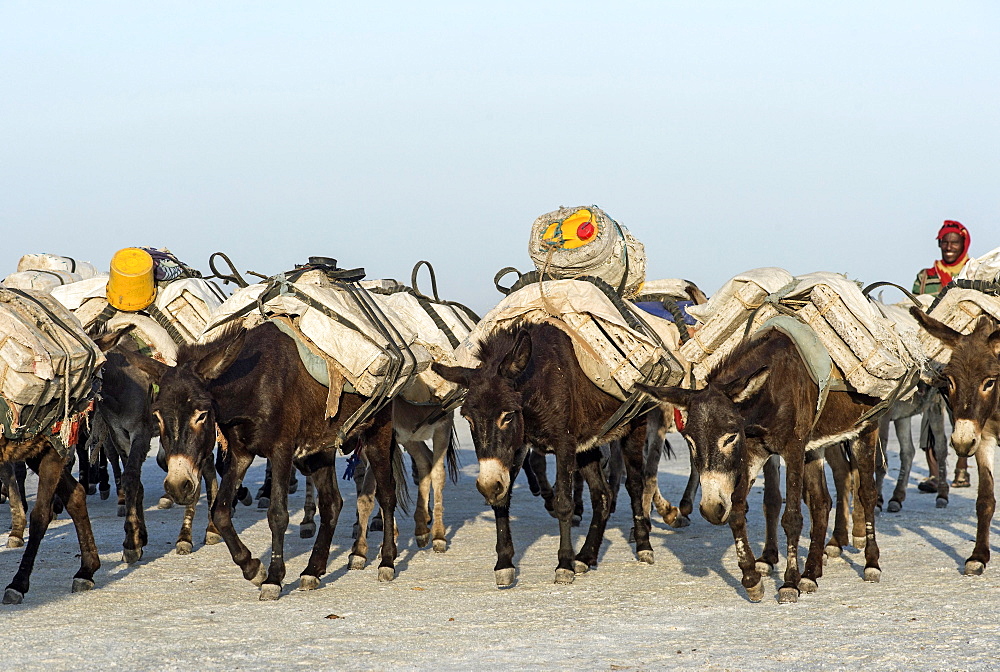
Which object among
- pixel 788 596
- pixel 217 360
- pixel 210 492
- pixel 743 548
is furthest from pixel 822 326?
pixel 210 492

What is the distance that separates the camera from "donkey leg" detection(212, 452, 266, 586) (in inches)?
320

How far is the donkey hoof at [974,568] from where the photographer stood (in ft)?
28.3

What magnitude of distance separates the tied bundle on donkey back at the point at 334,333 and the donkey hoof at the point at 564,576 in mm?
2034

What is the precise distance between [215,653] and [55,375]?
8.32 ft

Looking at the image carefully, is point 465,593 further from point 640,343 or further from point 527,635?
point 640,343

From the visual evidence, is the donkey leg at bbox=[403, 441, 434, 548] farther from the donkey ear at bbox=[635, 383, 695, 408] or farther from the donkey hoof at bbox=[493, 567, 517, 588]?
the donkey ear at bbox=[635, 383, 695, 408]

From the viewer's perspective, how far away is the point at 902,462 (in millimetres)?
13000

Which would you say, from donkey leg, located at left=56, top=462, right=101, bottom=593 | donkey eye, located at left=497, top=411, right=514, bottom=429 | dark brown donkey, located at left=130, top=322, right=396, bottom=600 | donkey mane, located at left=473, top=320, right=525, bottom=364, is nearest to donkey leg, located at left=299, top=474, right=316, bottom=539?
dark brown donkey, located at left=130, top=322, right=396, bottom=600

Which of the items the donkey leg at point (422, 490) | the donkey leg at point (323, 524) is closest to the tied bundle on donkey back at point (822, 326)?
the donkey leg at point (422, 490)

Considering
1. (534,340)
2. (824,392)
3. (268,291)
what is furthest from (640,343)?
(268,291)

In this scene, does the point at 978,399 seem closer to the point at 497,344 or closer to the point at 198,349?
the point at 497,344

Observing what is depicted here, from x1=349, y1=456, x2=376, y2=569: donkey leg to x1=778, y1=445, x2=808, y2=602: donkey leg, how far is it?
12.1ft

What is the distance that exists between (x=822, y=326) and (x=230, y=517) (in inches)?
191

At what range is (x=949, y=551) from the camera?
9.79m
